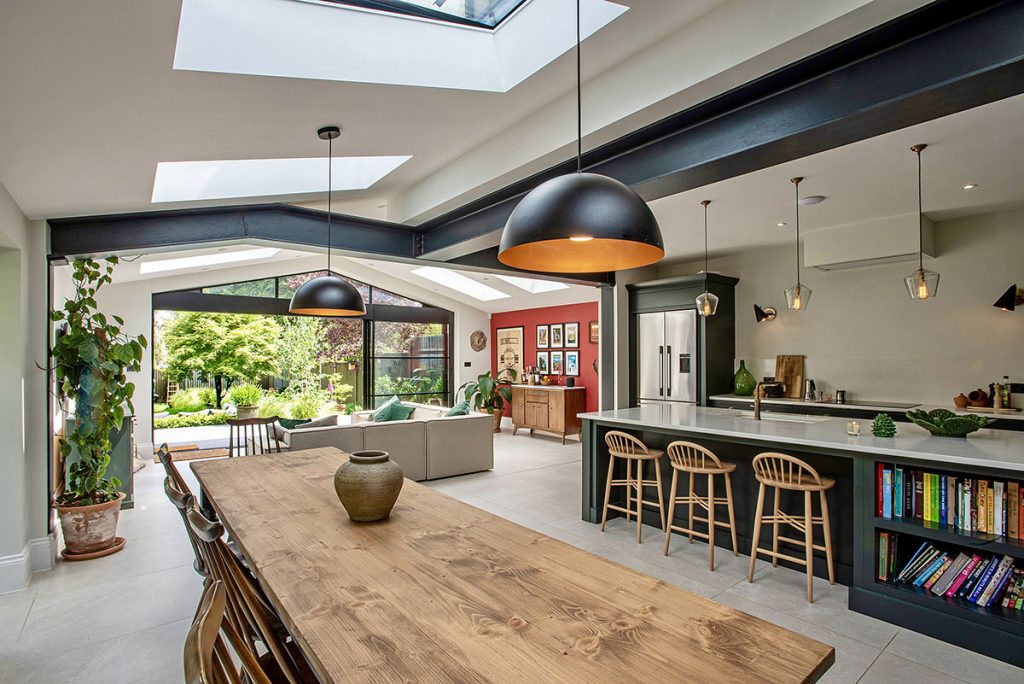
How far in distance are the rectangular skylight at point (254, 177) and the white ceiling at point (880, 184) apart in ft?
7.94

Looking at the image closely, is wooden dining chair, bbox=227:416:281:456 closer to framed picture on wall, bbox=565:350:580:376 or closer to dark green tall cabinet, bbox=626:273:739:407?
dark green tall cabinet, bbox=626:273:739:407

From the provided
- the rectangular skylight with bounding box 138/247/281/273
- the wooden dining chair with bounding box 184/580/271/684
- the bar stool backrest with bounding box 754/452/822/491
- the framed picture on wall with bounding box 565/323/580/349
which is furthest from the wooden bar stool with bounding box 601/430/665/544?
the framed picture on wall with bounding box 565/323/580/349

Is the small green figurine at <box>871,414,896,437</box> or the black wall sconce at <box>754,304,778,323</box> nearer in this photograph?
the small green figurine at <box>871,414,896,437</box>

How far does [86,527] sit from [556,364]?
682cm

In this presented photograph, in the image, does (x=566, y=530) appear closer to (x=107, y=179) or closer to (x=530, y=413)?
(x=107, y=179)

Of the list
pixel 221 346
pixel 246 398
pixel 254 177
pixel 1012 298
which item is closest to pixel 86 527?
pixel 254 177

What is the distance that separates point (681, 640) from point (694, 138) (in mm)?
2041

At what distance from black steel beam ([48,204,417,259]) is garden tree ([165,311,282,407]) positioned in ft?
23.1

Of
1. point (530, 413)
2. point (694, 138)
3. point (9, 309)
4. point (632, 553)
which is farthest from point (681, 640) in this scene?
point (530, 413)

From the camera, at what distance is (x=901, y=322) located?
5.11 m

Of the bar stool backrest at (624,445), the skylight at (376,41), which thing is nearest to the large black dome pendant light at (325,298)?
the skylight at (376,41)

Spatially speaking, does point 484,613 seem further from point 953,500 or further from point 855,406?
point 855,406

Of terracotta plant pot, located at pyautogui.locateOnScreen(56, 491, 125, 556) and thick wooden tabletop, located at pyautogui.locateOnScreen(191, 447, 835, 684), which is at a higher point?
thick wooden tabletop, located at pyautogui.locateOnScreen(191, 447, 835, 684)

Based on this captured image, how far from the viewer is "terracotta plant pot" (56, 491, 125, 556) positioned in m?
3.66
